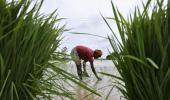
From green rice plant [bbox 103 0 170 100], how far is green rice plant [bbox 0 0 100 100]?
0.93ft

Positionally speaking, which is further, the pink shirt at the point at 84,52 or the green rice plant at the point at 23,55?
the pink shirt at the point at 84,52

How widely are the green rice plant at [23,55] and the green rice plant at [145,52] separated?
28 centimetres

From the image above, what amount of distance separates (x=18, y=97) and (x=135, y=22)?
805 millimetres

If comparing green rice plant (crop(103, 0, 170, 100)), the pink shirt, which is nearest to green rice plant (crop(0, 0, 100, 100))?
green rice plant (crop(103, 0, 170, 100))

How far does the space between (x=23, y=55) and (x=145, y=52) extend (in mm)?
708

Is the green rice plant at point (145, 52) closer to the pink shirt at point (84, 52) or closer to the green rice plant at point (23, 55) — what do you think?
the green rice plant at point (23, 55)

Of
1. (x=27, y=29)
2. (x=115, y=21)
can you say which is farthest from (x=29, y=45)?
(x=115, y=21)

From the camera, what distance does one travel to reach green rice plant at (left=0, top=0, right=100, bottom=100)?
2.61 meters

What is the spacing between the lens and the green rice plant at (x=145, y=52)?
251cm

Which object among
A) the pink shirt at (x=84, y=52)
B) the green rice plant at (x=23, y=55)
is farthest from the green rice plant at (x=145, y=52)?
the pink shirt at (x=84, y=52)

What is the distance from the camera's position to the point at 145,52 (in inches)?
104

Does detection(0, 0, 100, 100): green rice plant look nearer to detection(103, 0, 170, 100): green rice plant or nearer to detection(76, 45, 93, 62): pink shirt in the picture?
detection(103, 0, 170, 100): green rice plant

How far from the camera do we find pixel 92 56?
11.8 metres

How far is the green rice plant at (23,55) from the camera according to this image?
2.61m
